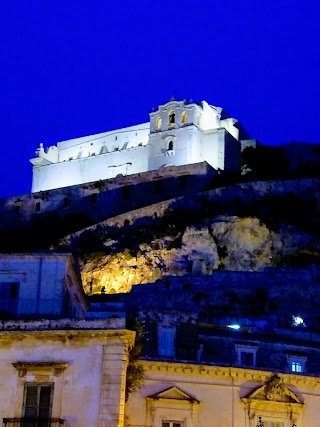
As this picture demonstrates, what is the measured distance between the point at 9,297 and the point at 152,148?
63.3m

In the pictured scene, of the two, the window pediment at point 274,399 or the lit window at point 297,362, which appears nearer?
the window pediment at point 274,399

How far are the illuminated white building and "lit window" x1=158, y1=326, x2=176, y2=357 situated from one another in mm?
48539

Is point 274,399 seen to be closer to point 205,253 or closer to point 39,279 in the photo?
point 39,279

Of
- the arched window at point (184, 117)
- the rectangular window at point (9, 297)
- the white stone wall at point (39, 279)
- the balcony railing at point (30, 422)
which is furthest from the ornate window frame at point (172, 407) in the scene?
the arched window at point (184, 117)

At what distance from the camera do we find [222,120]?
95.9 m

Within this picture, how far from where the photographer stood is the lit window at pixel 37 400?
24609 mm

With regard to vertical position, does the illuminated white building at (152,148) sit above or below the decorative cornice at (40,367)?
above

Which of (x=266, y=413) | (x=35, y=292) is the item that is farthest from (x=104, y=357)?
(x=266, y=413)

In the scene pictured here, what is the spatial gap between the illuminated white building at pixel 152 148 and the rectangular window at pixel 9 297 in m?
59.1

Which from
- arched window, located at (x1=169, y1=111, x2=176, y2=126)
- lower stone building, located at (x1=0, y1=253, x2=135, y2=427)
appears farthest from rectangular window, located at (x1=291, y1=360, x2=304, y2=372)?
arched window, located at (x1=169, y1=111, x2=176, y2=126)

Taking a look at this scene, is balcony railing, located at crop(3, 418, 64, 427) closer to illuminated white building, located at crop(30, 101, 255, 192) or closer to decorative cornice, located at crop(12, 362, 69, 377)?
decorative cornice, located at crop(12, 362, 69, 377)

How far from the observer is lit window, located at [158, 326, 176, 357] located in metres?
37.6

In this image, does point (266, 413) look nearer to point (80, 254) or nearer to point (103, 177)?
point (80, 254)

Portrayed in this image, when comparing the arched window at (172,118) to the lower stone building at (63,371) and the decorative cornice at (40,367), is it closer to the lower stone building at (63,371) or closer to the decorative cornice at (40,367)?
the lower stone building at (63,371)
